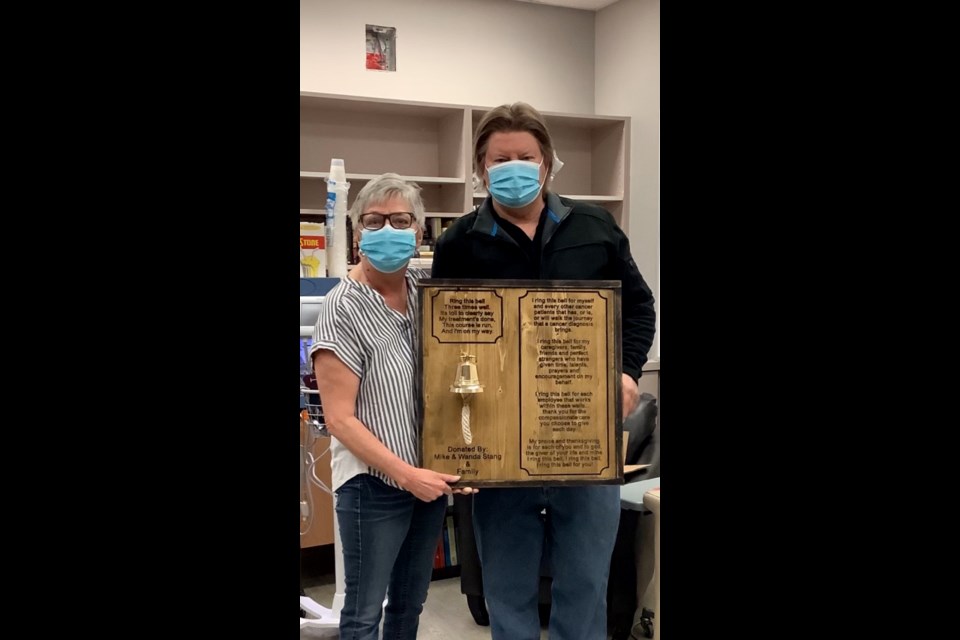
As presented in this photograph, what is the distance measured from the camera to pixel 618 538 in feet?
8.76

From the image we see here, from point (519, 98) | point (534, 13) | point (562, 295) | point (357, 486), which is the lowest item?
point (357, 486)

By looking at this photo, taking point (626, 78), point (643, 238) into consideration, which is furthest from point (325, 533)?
point (626, 78)

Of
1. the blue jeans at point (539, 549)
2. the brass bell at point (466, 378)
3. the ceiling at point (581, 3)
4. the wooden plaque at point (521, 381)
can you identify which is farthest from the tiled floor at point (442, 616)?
the ceiling at point (581, 3)

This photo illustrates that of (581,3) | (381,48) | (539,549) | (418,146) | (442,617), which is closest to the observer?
(539,549)

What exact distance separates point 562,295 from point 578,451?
0.31m

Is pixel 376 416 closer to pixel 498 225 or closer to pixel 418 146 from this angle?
pixel 498 225

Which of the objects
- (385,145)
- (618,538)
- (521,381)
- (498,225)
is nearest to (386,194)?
(498,225)

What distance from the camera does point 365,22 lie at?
4.41 m

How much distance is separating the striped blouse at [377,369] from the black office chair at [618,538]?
78 centimetres

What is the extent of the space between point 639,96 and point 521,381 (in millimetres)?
3518

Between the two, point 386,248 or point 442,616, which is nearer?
point 386,248

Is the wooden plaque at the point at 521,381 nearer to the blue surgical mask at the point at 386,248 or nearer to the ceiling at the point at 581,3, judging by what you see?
the blue surgical mask at the point at 386,248

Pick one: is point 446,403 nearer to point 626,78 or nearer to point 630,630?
point 630,630

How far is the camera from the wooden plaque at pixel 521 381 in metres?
1.59
